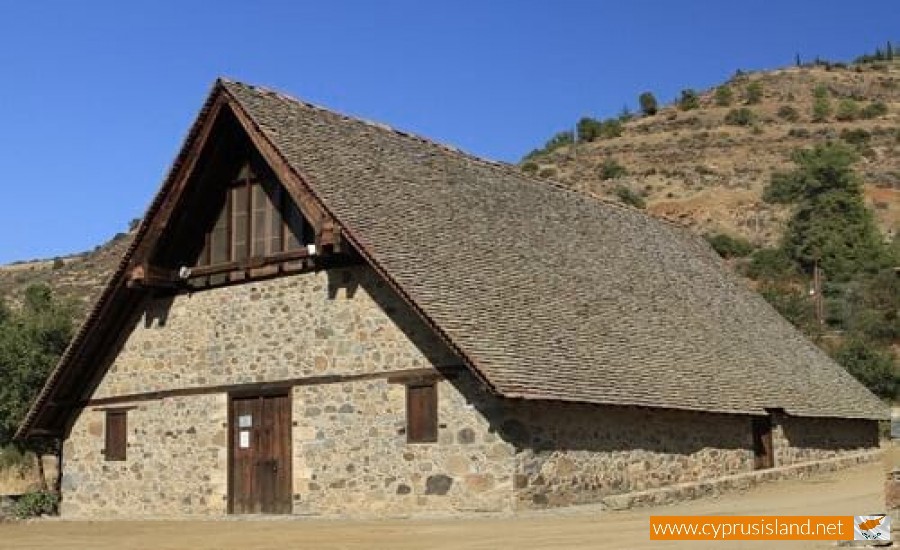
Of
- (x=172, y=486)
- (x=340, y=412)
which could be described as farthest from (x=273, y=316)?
(x=172, y=486)

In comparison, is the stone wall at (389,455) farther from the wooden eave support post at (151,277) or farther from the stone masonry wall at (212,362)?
the wooden eave support post at (151,277)

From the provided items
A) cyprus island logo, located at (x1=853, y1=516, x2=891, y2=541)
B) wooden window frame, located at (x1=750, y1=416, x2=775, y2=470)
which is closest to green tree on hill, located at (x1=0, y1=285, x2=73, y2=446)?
wooden window frame, located at (x1=750, y1=416, x2=775, y2=470)

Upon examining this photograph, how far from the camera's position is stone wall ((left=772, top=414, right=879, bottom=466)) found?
975 inches

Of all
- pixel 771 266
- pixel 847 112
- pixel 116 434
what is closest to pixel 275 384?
pixel 116 434

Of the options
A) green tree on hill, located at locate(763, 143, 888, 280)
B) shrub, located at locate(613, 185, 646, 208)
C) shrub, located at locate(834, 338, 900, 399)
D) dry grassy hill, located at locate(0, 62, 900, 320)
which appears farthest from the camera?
shrub, located at locate(613, 185, 646, 208)

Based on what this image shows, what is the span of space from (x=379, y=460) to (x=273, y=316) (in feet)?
12.2

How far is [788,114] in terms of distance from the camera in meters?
91.5

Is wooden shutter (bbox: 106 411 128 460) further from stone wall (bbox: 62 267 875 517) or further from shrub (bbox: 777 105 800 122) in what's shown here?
shrub (bbox: 777 105 800 122)

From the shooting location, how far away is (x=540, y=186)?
27.9 m

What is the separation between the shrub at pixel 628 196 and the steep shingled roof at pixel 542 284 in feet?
138

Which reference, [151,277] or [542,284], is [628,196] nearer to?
[542,284]

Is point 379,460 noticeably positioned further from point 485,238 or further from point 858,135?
point 858,135

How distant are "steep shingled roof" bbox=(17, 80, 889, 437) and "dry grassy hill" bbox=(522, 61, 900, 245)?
41.2 metres

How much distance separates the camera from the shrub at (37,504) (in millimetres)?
24609
